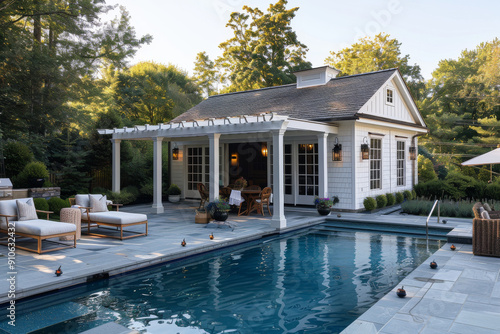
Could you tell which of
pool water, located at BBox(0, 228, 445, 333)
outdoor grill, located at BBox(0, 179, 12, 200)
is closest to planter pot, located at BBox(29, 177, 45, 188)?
outdoor grill, located at BBox(0, 179, 12, 200)

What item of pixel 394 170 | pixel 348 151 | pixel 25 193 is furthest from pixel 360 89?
pixel 25 193

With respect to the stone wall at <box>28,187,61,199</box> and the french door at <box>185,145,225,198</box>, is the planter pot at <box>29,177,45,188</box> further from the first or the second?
the french door at <box>185,145,225,198</box>

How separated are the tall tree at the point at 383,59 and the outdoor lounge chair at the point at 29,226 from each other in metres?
26.6

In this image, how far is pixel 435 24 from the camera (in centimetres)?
1258

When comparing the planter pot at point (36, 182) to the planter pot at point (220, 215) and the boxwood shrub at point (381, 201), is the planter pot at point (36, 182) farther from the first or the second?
the boxwood shrub at point (381, 201)

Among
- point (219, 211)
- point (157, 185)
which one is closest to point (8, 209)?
point (219, 211)

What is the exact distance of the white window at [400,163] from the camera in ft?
45.1

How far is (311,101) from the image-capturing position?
12531 millimetres

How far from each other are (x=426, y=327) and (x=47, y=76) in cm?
1420

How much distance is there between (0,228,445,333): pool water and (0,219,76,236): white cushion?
69.3 inches

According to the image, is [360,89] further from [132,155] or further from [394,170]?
[132,155]

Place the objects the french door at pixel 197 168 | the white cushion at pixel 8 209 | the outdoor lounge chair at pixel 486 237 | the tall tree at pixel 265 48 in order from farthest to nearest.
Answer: the tall tree at pixel 265 48 < the french door at pixel 197 168 < the white cushion at pixel 8 209 < the outdoor lounge chair at pixel 486 237

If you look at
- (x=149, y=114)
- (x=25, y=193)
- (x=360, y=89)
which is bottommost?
(x=25, y=193)

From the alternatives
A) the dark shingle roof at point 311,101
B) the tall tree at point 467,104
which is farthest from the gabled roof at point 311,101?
the tall tree at point 467,104
